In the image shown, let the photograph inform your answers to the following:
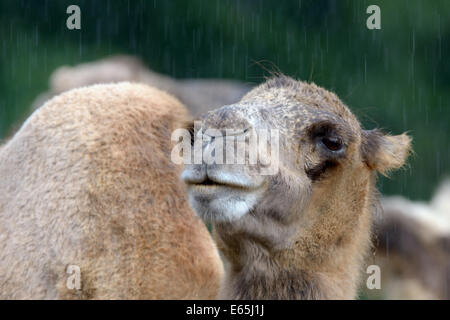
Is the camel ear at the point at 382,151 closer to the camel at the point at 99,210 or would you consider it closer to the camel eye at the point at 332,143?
the camel eye at the point at 332,143

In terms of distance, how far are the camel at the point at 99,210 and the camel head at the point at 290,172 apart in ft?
1.76

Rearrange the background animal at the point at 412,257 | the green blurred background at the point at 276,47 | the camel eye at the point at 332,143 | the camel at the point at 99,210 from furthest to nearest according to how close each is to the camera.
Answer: the green blurred background at the point at 276,47, the background animal at the point at 412,257, the camel at the point at 99,210, the camel eye at the point at 332,143

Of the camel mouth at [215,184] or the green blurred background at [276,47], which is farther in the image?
the green blurred background at [276,47]

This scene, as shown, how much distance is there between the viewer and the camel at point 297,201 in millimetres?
3396

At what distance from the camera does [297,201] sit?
143 inches

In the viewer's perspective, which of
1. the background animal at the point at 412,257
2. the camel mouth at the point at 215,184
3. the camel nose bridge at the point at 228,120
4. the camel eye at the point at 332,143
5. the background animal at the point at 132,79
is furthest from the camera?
the background animal at the point at 132,79

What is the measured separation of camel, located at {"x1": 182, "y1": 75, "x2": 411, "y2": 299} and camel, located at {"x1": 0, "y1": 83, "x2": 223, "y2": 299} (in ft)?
1.55

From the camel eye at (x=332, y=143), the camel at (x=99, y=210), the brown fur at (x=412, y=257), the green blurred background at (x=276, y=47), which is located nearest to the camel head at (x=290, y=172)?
the camel eye at (x=332, y=143)

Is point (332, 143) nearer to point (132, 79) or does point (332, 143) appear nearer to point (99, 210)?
point (99, 210)

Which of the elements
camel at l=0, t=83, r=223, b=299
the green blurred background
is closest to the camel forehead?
camel at l=0, t=83, r=223, b=299

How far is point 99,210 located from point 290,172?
1170mm

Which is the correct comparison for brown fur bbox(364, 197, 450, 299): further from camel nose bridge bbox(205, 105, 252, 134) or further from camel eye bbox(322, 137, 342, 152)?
camel nose bridge bbox(205, 105, 252, 134)
